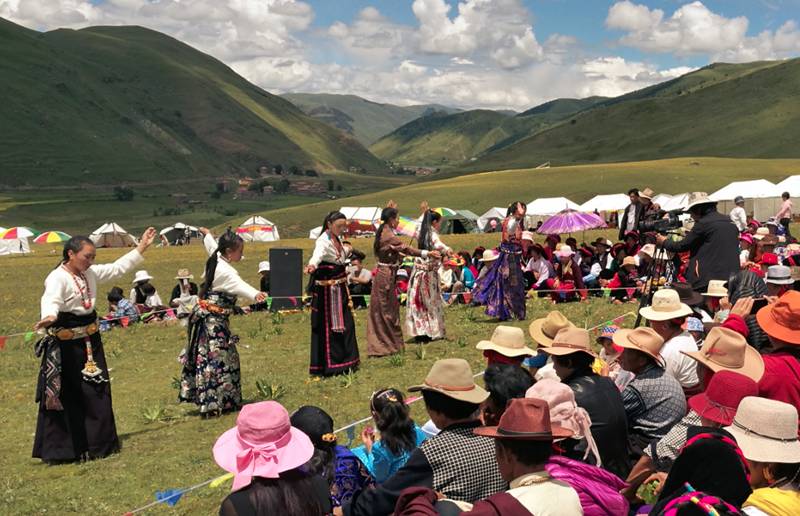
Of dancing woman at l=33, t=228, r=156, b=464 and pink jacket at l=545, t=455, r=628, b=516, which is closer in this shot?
pink jacket at l=545, t=455, r=628, b=516

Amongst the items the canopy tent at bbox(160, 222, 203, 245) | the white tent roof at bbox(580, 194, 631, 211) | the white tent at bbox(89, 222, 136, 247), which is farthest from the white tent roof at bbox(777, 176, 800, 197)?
the white tent at bbox(89, 222, 136, 247)

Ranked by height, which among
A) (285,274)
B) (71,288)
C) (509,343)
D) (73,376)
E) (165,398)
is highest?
(71,288)

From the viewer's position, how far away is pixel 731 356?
5.99 meters

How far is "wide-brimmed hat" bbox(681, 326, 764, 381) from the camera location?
596 centimetres

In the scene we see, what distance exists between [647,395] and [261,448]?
128 inches

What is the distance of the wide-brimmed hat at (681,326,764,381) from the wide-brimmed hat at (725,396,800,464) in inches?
60.5

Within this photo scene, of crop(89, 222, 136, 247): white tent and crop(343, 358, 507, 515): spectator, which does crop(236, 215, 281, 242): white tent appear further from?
crop(343, 358, 507, 515): spectator

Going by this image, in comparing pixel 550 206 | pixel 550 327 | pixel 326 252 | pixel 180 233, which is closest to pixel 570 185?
pixel 180 233

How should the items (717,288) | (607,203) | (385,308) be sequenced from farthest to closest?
(607,203), (385,308), (717,288)

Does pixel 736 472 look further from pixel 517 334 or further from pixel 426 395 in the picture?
pixel 517 334

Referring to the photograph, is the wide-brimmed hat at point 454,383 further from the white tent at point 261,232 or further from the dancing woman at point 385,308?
the white tent at point 261,232

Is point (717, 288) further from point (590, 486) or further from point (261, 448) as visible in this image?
point (261, 448)

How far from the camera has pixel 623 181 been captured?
82812 millimetres

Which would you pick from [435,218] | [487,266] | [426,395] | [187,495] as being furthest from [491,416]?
[487,266]
